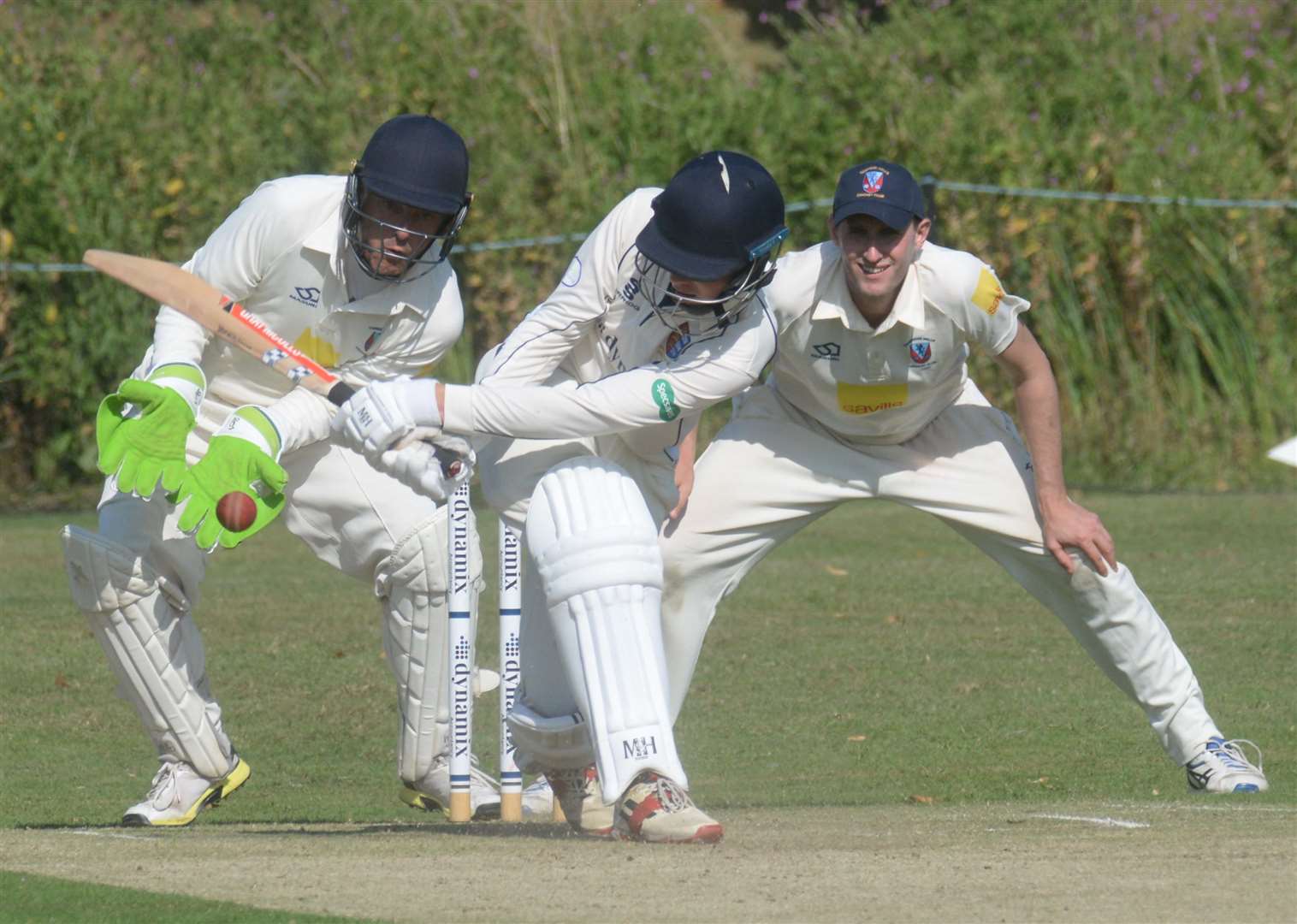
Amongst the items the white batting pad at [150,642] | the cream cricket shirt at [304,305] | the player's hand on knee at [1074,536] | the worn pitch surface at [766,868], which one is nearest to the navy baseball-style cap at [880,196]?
the player's hand on knee at [1074,536]

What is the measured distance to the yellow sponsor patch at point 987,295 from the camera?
18.2 ft

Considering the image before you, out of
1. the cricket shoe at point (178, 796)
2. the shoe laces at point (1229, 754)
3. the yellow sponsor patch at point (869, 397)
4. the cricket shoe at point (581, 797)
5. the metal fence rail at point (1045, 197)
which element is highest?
the metal fence rail at point (1045, 197)

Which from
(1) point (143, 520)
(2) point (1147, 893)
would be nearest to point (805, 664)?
(1) point (143, 520)

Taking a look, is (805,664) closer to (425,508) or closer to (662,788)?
(425,508)

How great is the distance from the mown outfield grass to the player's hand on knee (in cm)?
69

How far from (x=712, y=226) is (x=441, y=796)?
7.14 ft

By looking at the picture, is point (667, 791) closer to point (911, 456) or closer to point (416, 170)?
point (911, 456)

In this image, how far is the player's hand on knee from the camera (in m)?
5.72

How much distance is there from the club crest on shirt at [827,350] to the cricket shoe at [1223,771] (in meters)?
1.58

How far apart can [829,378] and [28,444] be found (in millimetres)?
8946

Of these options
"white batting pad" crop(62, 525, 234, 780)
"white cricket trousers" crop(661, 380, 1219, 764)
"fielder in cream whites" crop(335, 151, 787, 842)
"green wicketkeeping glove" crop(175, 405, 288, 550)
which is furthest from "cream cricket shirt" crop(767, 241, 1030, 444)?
"white batting pad" crop(62, 525, 234, 780)

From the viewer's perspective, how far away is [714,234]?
15.8ft

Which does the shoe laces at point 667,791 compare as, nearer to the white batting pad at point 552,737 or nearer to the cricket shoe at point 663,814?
the cricket shoe at point 663,814

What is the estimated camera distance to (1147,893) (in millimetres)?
3971
